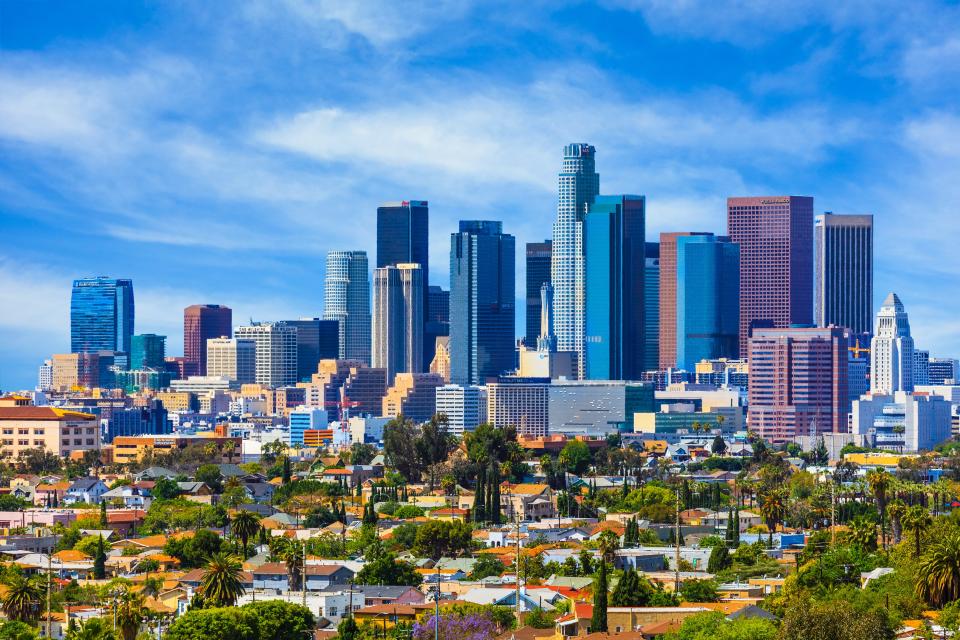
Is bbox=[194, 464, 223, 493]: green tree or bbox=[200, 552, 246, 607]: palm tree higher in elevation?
bbox=[194, 464, 223, 493]: green tree

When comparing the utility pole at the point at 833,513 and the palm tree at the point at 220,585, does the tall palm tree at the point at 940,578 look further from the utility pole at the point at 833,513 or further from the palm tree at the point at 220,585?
the palm tree at the point at 220,585

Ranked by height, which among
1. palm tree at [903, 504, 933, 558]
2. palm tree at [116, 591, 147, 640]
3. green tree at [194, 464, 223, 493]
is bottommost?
palm tree at [116, 591, 147, 640]

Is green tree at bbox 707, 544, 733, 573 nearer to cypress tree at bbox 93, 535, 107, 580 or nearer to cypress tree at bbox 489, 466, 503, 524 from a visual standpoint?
cypress tree at bbox 489, 466, 503, 524

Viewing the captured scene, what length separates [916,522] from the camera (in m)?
94.6

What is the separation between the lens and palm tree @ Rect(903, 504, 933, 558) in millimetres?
92938

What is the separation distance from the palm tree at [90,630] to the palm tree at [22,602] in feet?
18.5

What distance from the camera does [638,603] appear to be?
84.9m

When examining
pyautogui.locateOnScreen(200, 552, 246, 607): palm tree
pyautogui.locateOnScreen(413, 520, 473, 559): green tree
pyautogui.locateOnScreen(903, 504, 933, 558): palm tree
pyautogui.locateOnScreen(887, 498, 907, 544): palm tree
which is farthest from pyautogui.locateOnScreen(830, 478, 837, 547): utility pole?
pyautogui.locateOnScreen(200, 552, 246, 607): palm tree

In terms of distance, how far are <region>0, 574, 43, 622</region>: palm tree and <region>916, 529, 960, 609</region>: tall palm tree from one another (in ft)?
124

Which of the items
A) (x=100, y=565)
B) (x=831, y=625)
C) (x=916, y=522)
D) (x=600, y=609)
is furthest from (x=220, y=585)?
(x=916, y=522)

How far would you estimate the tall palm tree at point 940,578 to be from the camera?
8131 cm

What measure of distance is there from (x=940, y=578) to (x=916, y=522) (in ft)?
43.6

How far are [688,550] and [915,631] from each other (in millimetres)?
40313

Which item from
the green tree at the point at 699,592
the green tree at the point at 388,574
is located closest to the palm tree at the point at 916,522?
the green tree at the point at 699,592
